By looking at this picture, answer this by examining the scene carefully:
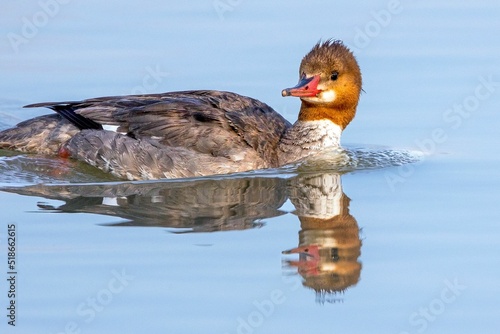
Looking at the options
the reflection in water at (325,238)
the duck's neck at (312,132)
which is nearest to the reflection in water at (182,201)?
the reflection in water at (325,238)

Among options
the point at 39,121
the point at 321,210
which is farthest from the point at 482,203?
the point at 39,121

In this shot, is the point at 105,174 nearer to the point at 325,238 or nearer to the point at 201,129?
the point at 201,129

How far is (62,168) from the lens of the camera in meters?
11.2

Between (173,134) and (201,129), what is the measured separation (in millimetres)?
292

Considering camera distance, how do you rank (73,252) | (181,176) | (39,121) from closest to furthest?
1. (73,252)
2. (181,176)
3. (39,121)

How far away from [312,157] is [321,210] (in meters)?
1.70

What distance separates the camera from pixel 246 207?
9.73 metres

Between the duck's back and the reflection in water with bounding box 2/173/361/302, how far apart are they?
283mm

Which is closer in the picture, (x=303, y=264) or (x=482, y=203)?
(x=303, y=264)

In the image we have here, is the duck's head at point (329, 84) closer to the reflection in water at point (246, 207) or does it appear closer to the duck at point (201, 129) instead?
the duck at point (201, 129)

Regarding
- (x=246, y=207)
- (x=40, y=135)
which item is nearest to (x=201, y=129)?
(x=246, y=207)

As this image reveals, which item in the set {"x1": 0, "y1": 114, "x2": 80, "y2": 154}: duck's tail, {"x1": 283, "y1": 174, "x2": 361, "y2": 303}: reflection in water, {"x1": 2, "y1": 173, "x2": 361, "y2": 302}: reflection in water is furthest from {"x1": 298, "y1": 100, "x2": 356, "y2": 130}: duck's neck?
{"x1": 0, "y1": 114, "x2": 80, "y2": 154}: duck's tail

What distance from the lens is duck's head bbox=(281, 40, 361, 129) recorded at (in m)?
11.1

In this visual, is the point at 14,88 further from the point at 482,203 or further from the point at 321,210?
the point at 482,203
